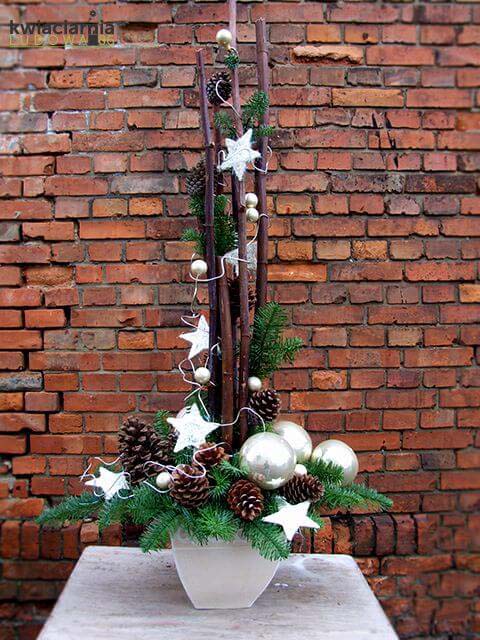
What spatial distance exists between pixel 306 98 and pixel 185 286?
0.65 metres

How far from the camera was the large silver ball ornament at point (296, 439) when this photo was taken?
4.10 feet

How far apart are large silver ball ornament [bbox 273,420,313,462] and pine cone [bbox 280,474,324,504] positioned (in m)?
0.10

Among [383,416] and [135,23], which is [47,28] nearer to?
[135,23]

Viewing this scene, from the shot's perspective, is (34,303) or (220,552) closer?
(220,552)

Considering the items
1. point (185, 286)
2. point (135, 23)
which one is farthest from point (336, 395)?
point (135, 23)

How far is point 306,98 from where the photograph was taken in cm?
183

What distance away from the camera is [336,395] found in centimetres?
185

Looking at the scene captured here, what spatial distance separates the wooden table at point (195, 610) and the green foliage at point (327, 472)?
243 mm

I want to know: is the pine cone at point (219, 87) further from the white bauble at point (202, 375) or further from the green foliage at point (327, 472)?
the green foliage at point (327, 472)

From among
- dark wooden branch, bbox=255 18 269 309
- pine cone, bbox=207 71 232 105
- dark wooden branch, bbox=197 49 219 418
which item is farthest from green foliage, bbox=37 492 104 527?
pine cone, bbox=207 71 232 105

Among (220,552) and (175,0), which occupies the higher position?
(175,0)

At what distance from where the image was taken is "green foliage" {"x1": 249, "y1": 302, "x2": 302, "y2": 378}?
3.93ft

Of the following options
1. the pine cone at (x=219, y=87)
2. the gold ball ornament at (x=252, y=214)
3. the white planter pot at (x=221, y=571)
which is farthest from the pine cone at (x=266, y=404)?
the pine cone at (x=219, y=87)

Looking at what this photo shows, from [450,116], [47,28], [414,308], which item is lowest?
[414,308]
